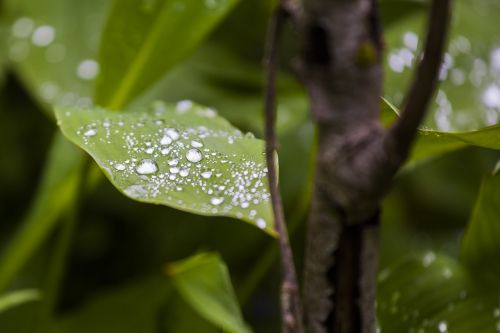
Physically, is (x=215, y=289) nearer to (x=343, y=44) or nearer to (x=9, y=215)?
(x=343, y=44)

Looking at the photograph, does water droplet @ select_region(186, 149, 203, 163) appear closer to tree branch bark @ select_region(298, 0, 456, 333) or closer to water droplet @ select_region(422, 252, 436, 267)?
tree branch bark @ select_region(298, 0, 456, 333)

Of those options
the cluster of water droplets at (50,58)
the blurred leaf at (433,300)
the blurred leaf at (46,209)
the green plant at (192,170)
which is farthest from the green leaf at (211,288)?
the cluster of water droplets at (50,58)

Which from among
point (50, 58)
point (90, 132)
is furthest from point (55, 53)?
point (90, 132)

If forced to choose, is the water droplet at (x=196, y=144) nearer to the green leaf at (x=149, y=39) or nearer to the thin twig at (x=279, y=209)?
the thin twig at (x=279, y=209)

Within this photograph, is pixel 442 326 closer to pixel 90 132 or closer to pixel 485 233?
pixel 485 233

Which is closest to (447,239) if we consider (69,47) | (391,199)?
(391,199)

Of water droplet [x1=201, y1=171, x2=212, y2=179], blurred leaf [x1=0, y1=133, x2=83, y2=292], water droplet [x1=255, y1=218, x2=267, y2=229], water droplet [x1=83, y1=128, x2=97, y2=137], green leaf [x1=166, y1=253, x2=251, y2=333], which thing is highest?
water droplet [x1=255, y1=218, x2=267, y2=229]

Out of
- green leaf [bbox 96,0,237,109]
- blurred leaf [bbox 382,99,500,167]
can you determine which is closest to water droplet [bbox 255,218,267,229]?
blurred leaf [bbox 382,99,500,167]

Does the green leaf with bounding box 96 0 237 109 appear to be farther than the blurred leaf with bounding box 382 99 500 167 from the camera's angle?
Yes
